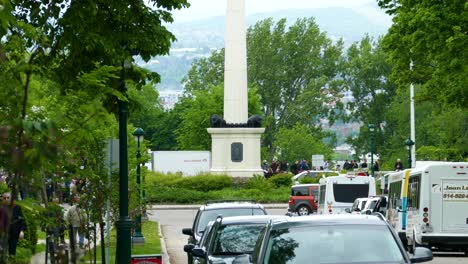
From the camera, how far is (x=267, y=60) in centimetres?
11925

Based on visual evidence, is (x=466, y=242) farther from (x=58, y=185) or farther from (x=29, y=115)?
(x=29, y=115)

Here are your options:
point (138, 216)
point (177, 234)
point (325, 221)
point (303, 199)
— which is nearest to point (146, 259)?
point (325, 221)

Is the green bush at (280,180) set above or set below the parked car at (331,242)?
above

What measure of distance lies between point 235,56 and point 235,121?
430 centimetres

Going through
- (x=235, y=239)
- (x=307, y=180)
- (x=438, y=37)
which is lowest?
(x=235, y=239)

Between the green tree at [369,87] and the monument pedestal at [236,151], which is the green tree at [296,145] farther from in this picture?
the monument pedestal at [236,151]

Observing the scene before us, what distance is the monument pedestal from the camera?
6956 centimetres

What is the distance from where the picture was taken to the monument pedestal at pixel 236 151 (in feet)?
228

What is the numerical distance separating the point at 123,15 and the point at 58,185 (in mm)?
3570

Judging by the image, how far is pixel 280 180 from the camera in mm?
71188

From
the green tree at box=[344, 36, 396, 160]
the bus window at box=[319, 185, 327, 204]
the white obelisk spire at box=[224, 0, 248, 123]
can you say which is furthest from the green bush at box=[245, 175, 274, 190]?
the green tree at box=[344, 36, 396, 160]

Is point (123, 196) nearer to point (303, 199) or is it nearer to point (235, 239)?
point (235, 239)

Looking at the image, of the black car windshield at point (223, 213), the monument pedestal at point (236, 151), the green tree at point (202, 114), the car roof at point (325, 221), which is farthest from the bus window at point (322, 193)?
the green tree at point (202, 114)

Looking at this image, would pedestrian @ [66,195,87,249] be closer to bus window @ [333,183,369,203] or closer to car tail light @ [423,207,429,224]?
car tail light @ [423,207,429,224]
